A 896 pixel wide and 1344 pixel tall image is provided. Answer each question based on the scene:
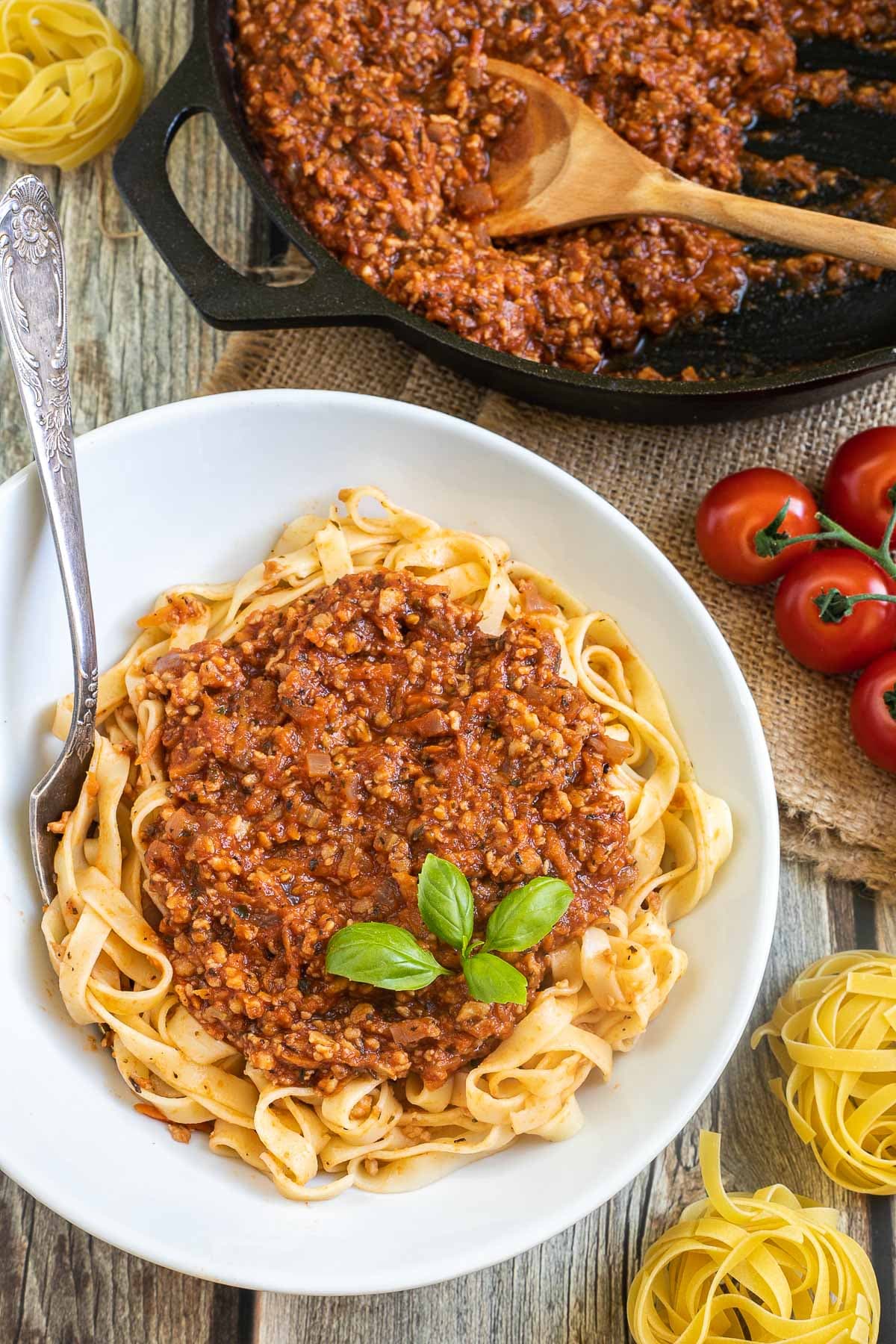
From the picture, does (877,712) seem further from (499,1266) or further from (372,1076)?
(499,1266)

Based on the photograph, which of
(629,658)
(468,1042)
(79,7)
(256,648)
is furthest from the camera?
(79,7)

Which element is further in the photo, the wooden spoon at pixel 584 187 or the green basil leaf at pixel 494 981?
the wooden spoon at pixel 584 187

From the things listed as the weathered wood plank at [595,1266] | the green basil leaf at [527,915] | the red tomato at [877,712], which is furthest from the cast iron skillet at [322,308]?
the weathered wood plank at [595,1266]

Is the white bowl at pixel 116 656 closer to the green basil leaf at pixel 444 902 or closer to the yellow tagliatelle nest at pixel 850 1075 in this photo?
the yellow tagliatelle nest at pixel 850 1075

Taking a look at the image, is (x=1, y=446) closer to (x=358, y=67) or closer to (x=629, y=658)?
(x=358, y=67)

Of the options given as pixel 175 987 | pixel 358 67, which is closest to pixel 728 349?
pixel 358 67

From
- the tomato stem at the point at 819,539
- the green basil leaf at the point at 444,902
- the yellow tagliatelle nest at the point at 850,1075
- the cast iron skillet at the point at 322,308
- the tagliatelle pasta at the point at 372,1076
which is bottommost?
the yellow tagliatelle nest at the point at 850,1075
